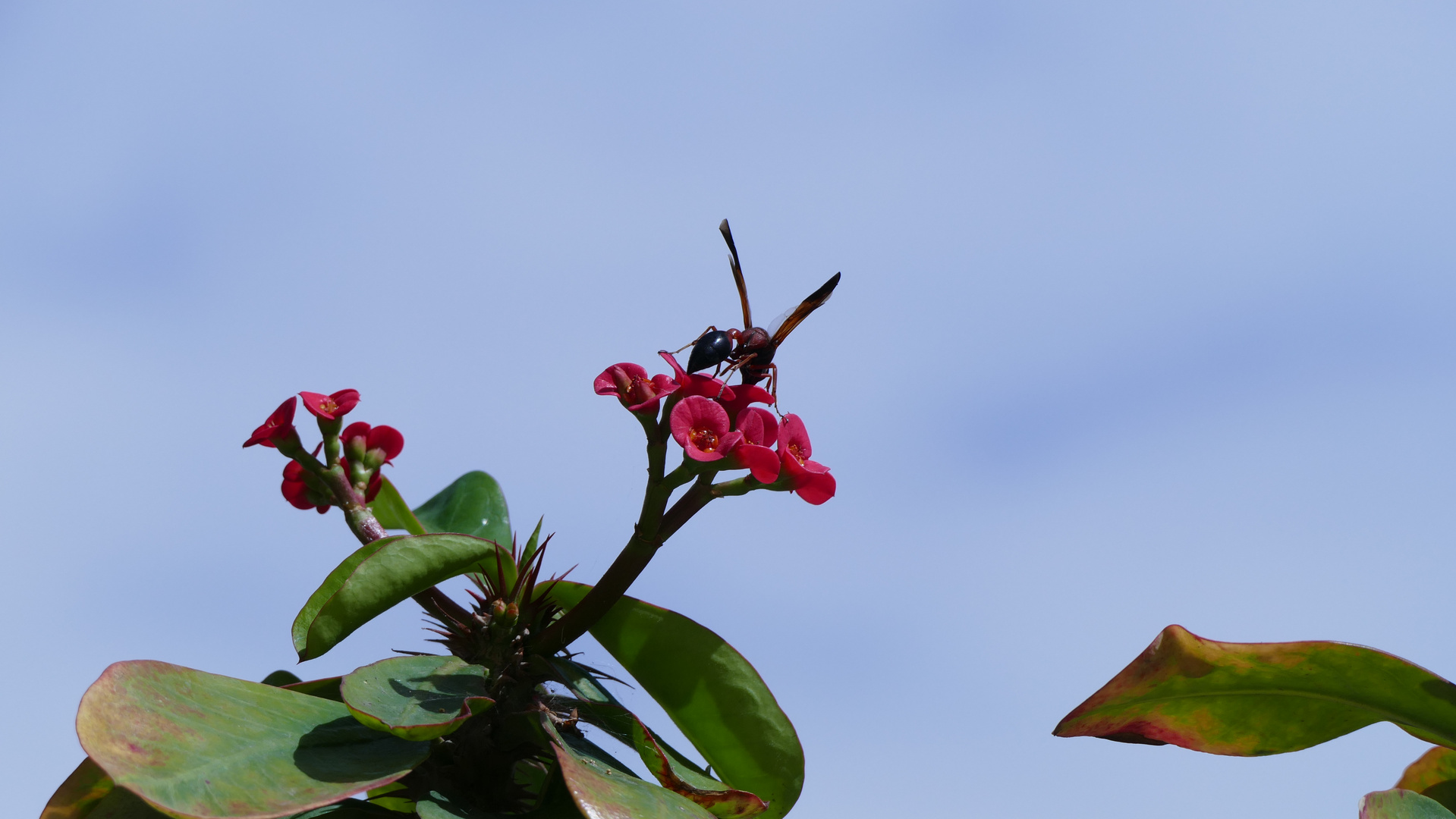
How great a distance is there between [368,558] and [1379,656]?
1682 mm

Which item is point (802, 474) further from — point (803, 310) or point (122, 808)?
point (122, 808)

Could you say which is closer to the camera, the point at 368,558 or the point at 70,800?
the point at 70,800

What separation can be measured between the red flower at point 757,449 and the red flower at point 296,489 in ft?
3.29

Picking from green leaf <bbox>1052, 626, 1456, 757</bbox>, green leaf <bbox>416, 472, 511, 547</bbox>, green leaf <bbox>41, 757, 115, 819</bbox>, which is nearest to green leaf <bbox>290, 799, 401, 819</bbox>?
green leaf <bbox>41, 757, 115, 819</bbox>

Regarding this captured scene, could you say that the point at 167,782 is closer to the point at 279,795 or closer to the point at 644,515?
the point at 279,795

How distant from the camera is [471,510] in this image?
2.59 m

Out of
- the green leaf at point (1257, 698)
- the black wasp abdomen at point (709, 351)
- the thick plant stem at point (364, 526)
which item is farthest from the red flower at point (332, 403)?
the green leaf at point (1257, 698)

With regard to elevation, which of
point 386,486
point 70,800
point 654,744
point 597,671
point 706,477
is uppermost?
point 386,486

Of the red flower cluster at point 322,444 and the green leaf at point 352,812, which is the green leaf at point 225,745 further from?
the red flower cluster at point 322,444

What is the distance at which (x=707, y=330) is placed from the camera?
6.47ft

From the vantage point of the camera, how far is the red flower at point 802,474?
5.77 feet

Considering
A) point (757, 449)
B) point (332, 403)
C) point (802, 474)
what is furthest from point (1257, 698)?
point (332, 403)

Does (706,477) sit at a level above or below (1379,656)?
above

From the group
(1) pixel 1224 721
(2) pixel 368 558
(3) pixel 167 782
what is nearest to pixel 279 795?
(3) pixel 167 782
